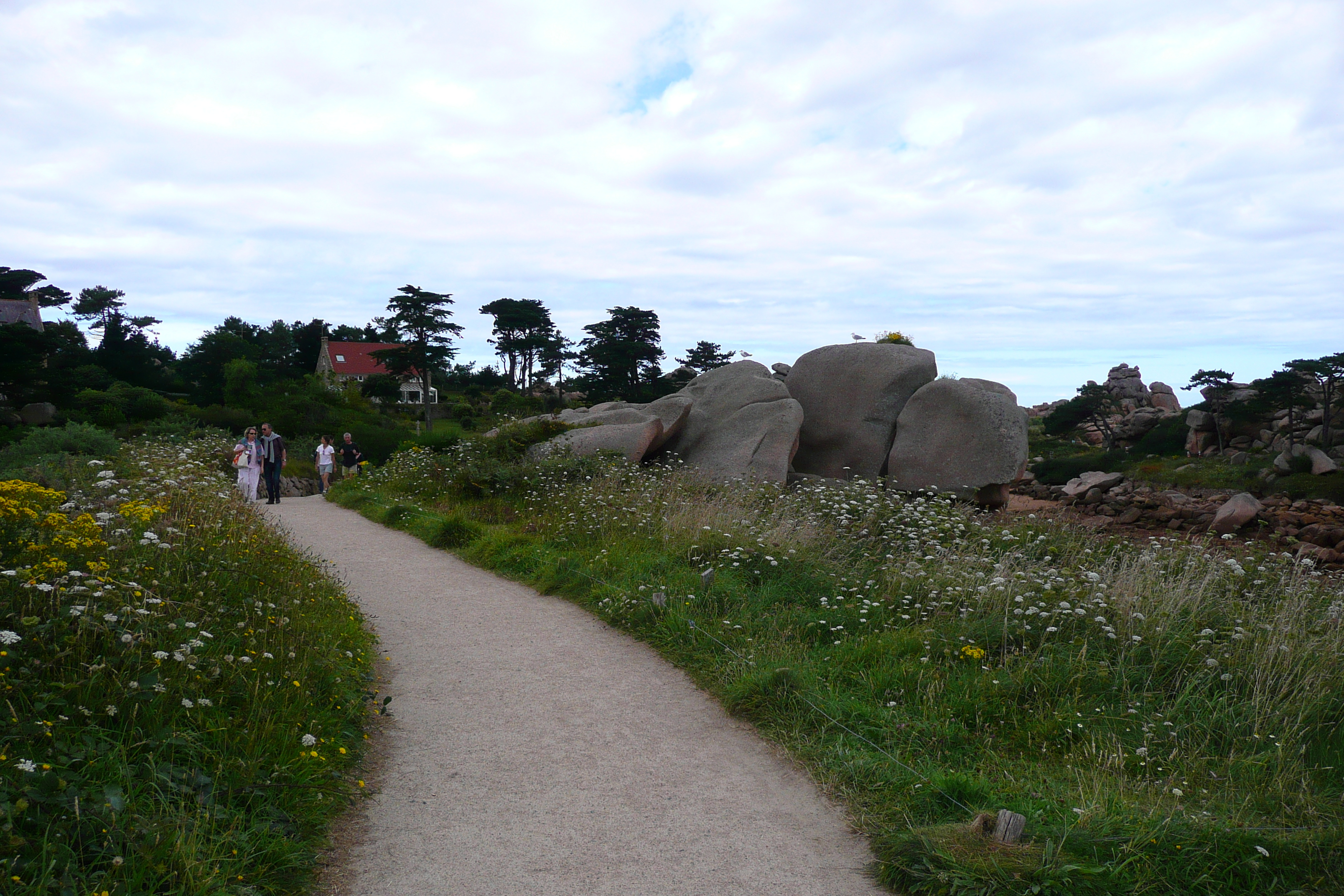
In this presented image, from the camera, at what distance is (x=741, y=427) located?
1712cm

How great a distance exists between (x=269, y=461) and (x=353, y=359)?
5081 centimetres

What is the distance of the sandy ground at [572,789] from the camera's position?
3.55 metres

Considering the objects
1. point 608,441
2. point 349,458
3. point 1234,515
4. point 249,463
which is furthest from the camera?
A: point 349,458

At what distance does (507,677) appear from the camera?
6.11 metres

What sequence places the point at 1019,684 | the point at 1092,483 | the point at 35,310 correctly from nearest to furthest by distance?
the point at 1019,684
the point at 1092,483
the point at 35,310

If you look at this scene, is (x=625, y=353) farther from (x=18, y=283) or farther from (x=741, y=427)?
(x=18, y=283)

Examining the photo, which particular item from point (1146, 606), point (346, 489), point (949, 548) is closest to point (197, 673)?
point (1146, 606)

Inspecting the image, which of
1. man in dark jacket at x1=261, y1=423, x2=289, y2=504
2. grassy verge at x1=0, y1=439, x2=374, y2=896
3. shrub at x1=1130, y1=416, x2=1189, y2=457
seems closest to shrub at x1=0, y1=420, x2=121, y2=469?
man in dark jacket at x1=261, y1=423, x2=289, y2=504

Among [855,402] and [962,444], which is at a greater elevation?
[855,402]

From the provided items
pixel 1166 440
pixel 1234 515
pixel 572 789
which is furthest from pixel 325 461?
pixel 1166 440

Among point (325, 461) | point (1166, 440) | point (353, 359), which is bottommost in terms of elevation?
Result: point (325, 461)

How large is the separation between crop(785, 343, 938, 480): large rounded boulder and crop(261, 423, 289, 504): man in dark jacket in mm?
10310

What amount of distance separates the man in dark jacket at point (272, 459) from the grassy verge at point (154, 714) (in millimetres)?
11144

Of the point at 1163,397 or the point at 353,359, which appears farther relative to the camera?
the point at 353,359
